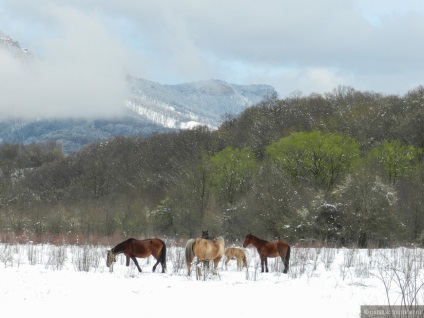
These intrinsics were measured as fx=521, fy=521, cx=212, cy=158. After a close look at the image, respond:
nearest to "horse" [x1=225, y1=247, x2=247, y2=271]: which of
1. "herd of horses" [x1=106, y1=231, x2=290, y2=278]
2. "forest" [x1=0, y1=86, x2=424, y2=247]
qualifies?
"herd of horses" [x1=106, y1=231, x2=290, y2=278]

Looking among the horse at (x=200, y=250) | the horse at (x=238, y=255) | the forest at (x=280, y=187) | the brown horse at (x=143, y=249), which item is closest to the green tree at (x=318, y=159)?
the forest at (x=280, y=187)

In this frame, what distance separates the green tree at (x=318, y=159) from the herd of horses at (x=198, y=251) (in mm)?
27657

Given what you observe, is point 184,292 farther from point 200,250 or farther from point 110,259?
point 110,259

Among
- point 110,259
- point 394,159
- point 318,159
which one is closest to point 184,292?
point 110,259

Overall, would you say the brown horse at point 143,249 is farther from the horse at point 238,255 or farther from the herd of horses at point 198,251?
the horse at point 238,255

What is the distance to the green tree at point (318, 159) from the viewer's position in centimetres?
4203

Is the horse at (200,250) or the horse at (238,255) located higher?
the horse at (200,250)

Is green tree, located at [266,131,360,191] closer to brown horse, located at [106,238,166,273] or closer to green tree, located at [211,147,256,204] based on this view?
green tree, located at [211,147,256,204]

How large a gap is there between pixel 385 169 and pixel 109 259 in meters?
33.1

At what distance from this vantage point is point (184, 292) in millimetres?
10172

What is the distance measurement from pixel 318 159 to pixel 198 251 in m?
31.5

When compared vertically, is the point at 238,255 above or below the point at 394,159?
below

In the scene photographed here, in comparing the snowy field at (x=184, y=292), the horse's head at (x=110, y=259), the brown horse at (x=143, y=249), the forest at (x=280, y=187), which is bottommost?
the snowy field at (x=184, y=292)

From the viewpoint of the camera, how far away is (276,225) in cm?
3334
